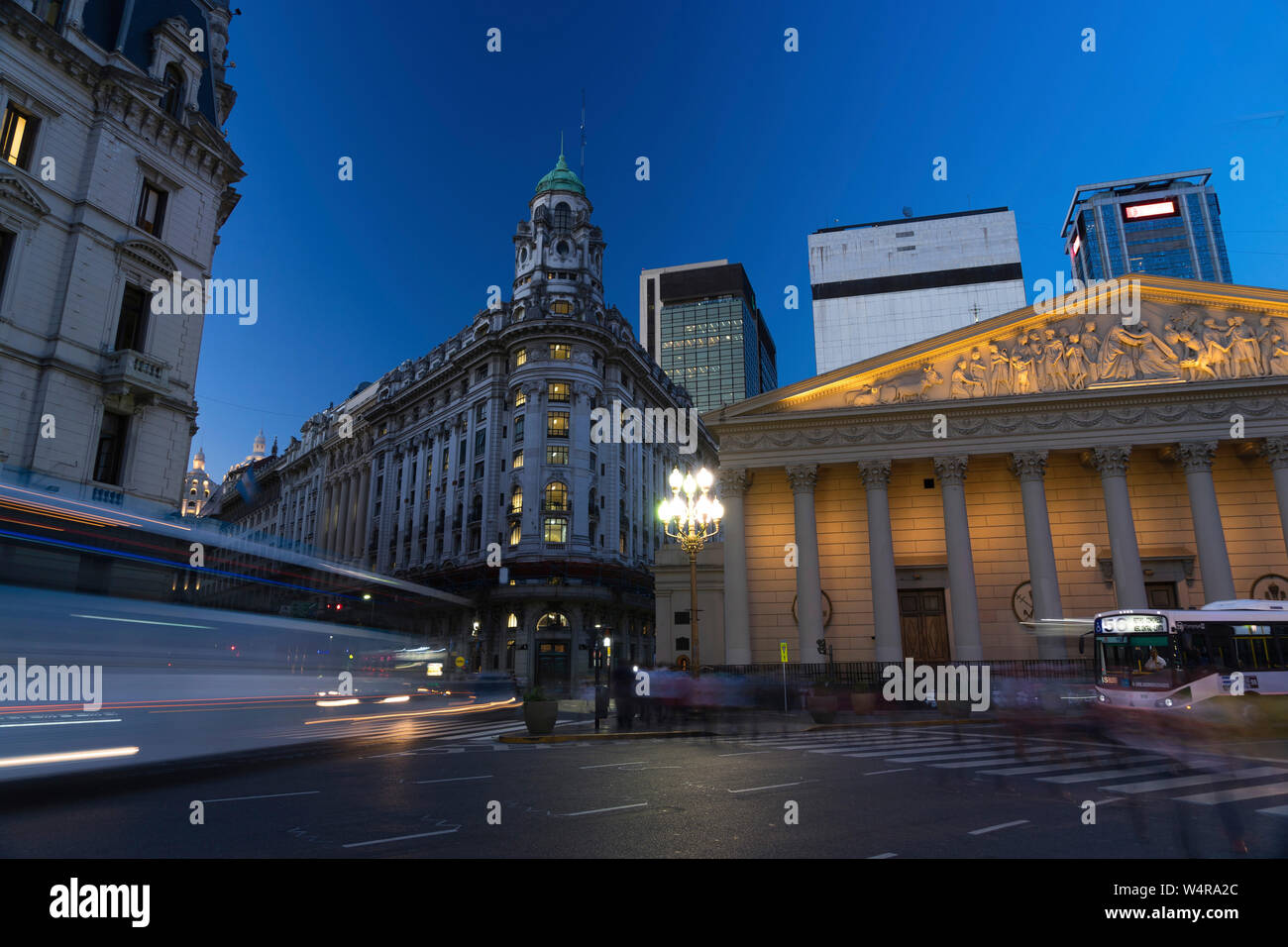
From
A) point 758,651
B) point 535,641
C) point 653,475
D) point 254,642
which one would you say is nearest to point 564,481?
point 535,641

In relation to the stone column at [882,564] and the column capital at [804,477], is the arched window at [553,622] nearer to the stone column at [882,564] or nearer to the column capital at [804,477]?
the column capital at [804,477]

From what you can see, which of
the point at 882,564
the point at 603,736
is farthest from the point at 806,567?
the point at 603,736

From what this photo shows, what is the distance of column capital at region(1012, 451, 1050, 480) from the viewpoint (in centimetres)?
3325

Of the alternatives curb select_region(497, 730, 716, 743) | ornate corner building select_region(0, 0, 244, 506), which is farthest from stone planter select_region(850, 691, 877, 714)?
ornate corner building select_region(0, 0, 244, 506)

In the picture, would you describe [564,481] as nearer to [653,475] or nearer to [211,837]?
[653,475]

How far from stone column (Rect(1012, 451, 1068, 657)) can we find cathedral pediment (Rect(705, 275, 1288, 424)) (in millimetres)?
3305

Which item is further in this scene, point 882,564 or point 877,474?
point 877,474

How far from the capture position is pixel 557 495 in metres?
60.3

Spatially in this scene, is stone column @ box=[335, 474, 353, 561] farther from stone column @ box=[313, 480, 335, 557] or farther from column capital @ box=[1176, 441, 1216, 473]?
column capital @ box=[1176, 441, 1216, 473]

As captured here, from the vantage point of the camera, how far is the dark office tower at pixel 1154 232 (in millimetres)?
176875

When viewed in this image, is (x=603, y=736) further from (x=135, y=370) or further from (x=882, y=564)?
(x=135, y=370)

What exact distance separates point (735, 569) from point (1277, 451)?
24207mm

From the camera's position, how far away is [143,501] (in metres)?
25.4
